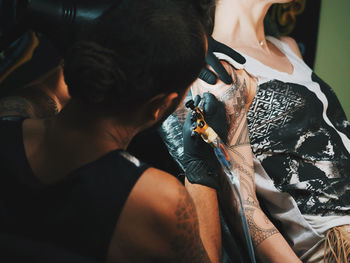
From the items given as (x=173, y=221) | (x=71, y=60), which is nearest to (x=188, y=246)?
(x=173, y=221)

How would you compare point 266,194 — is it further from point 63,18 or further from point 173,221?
point 63,18

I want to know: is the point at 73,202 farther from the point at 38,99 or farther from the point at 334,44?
the point at 334,44

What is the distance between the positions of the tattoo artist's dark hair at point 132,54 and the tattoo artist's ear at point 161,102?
0.10 ft

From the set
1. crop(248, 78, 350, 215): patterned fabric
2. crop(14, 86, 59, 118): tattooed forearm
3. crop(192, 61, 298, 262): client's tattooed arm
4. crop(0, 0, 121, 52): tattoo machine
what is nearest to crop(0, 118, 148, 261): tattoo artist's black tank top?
crop(14, 86, 59, 118): tattooed forearm

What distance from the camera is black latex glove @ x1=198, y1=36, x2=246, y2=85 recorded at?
105 cm

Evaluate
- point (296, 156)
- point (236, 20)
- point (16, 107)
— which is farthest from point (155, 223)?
point (236, 20)

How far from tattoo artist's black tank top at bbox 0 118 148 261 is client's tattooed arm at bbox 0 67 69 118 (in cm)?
18

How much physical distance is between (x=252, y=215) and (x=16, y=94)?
0.74 metres

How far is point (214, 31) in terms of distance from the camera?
51.3 inches

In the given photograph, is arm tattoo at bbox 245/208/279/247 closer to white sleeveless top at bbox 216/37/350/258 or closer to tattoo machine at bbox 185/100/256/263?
tattoo machine at bbox 185/100/256/263

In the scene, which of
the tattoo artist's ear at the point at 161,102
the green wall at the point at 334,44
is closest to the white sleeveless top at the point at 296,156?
the tattoo artist's ear at the point at 161,102

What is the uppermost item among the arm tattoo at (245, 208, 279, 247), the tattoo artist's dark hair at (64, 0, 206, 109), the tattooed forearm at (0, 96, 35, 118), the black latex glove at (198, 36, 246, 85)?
the tattoo artist's dark hair at (64, 0, 206, 109)

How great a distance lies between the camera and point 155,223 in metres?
0.59

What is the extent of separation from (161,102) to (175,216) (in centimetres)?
22
